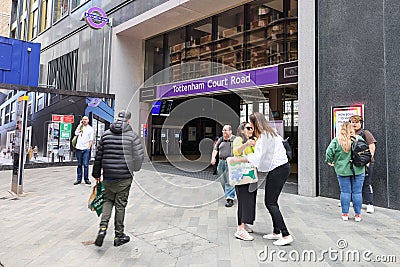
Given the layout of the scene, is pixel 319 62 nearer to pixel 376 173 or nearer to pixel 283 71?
pixel 283 71

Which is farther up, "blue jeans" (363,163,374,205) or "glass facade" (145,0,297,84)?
"glass facade" (145,0,297,84)

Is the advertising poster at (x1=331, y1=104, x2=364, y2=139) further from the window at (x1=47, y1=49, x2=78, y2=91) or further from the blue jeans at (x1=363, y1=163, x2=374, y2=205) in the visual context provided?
the window at (x1=47, y1=49, x2=78, y2=91)

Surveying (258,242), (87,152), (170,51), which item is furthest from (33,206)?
(170,51)

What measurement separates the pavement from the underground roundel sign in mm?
8893

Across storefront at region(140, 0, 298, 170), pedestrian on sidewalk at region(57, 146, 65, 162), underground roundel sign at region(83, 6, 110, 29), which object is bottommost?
pedestrian on sidewalk at region(57, 146, 65, 162)

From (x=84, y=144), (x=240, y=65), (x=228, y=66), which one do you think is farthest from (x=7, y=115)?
(x=240, y=65)

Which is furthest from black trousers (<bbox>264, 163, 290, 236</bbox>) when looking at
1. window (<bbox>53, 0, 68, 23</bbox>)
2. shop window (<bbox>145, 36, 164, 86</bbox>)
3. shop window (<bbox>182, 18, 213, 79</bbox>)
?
window (<bbox>53, 0, 68, 23</bbox>)

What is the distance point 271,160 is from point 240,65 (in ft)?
23.5

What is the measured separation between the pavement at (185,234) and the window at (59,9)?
47.1ft

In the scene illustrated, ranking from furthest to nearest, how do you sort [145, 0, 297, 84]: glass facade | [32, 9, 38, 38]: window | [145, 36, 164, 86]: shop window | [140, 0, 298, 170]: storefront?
[32, 9, 38, 38]: window
[145, 36, 164, 86]: shop window
[145, 0, 297, 84]: glass facade
[140, 0, 298, 170]: storefront

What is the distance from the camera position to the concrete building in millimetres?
5762

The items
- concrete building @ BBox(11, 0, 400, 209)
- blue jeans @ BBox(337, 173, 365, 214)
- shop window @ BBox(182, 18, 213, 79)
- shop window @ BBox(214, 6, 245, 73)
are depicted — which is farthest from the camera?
shop window @ BBox(182, 18, 213, 79)

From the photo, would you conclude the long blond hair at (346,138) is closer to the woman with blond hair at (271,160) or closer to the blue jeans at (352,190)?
the blue jeans at (352,190)

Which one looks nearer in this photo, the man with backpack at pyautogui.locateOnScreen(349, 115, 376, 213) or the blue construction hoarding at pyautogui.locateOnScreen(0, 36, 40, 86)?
the man with backpack at pyautogui.locateOnScreen(349, 115, 376, 213)
